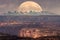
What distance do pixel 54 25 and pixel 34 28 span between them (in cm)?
38

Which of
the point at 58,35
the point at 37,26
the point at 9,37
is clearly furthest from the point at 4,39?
the point at 58,35

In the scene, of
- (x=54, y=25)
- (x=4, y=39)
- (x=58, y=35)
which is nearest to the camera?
(x=4, y=39)

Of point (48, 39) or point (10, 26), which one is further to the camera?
point (10, 26)

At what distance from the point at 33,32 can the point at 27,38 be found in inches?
5.4

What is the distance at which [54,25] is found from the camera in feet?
9.39

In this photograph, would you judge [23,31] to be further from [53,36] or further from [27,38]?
[53,36]

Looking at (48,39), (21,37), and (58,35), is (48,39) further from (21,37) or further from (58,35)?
(21,37)

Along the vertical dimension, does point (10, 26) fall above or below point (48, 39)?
above

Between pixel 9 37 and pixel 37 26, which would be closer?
pixel 9 37

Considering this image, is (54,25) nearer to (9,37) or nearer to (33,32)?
(33,32)

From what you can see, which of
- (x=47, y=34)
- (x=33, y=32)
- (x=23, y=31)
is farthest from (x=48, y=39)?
(x=23, y=31)

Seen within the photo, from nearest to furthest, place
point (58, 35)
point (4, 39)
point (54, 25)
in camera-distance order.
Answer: point (4, 39), point (58, 35), point (54, 25)

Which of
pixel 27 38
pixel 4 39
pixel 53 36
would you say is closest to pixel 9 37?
pixel 4 39

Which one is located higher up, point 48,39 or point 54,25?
point 54,25
